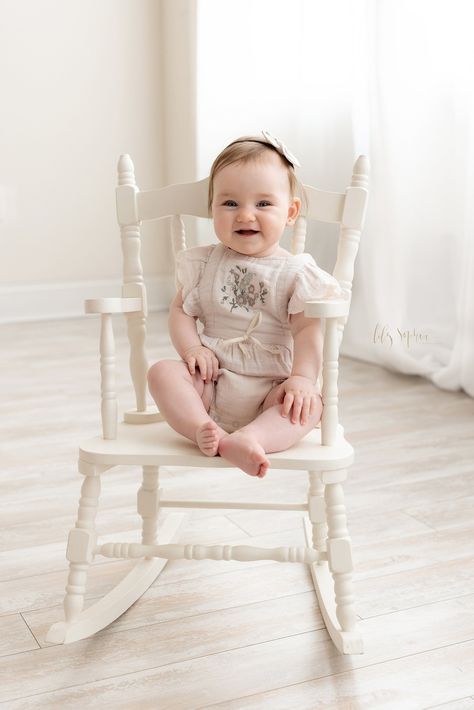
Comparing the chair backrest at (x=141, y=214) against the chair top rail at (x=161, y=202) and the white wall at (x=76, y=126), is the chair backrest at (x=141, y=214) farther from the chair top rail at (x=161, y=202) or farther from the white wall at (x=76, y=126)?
the white wall at (x=76, y=126)

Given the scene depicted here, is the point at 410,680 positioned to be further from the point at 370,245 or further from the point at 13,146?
the point at 13,146

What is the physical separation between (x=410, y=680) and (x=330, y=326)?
20.0 inches

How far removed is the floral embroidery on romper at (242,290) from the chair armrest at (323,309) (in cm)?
15

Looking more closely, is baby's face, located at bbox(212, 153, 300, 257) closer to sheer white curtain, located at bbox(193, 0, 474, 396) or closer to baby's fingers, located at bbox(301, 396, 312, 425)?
baby's fingers, located at bbox(301, 396, 312, 425)

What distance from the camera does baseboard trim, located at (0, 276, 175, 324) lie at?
4.05 m

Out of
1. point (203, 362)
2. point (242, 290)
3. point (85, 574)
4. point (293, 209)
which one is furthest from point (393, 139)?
point (85, 574)

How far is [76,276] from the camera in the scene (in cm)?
418

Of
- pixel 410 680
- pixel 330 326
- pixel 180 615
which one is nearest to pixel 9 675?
pixel 180 615

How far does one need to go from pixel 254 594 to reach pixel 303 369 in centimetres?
43

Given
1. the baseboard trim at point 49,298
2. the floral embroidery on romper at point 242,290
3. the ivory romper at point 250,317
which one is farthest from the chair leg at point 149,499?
the baseboard trim at point 49,298

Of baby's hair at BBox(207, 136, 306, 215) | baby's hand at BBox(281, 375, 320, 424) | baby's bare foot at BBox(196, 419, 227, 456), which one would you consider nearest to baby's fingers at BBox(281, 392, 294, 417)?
baby's hand at BBox(281, 375, 320, 424)

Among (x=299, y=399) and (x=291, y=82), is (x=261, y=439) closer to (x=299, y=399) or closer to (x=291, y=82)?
(x=299, y=399)

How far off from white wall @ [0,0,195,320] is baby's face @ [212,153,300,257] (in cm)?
269

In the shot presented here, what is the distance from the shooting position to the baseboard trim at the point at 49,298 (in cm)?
405
